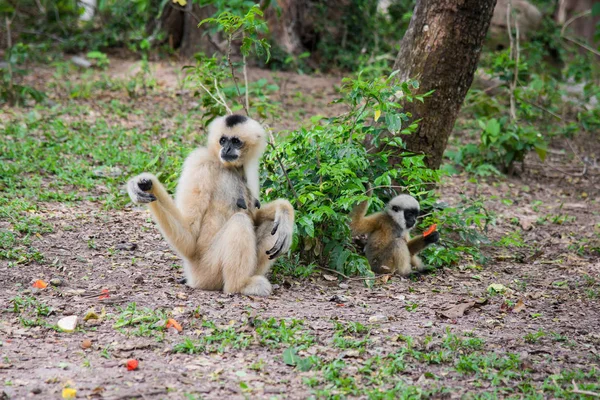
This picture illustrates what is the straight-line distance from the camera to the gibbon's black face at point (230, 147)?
5.53 metres

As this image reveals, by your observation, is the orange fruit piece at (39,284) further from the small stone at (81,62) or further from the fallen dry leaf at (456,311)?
the small stone at (81,62)

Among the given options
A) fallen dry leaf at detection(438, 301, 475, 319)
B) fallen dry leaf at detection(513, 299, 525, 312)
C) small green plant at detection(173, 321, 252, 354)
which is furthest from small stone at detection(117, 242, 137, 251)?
fallen dry leaf at detection(513, 299, 525, 312)

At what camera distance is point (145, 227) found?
7.18 metres

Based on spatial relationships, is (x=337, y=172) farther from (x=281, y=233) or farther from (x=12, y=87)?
(x=12, y=87)

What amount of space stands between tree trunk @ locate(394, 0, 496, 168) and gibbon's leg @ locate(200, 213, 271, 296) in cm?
238

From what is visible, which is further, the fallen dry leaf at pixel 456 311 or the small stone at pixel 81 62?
the small stone at pixel 81 62

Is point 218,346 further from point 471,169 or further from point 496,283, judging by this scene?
point 471,169

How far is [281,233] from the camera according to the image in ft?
17.9

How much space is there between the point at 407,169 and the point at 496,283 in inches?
54.1

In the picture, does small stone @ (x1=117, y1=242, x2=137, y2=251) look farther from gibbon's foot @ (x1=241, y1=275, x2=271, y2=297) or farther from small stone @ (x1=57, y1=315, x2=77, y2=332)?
small stone @ (x1=57, y1=315, x2=77, y2=332)

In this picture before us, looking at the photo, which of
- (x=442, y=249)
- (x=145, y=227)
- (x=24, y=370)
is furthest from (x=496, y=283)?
(x=24, y=370)

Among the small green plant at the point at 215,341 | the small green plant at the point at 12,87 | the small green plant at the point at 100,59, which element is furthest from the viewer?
the small green plant at the point at 100,59

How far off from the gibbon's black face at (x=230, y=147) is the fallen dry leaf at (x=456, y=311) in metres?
2.03

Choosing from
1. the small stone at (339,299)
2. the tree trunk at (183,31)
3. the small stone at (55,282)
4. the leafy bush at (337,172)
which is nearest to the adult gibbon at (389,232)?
the leafy bush at (337,172)
